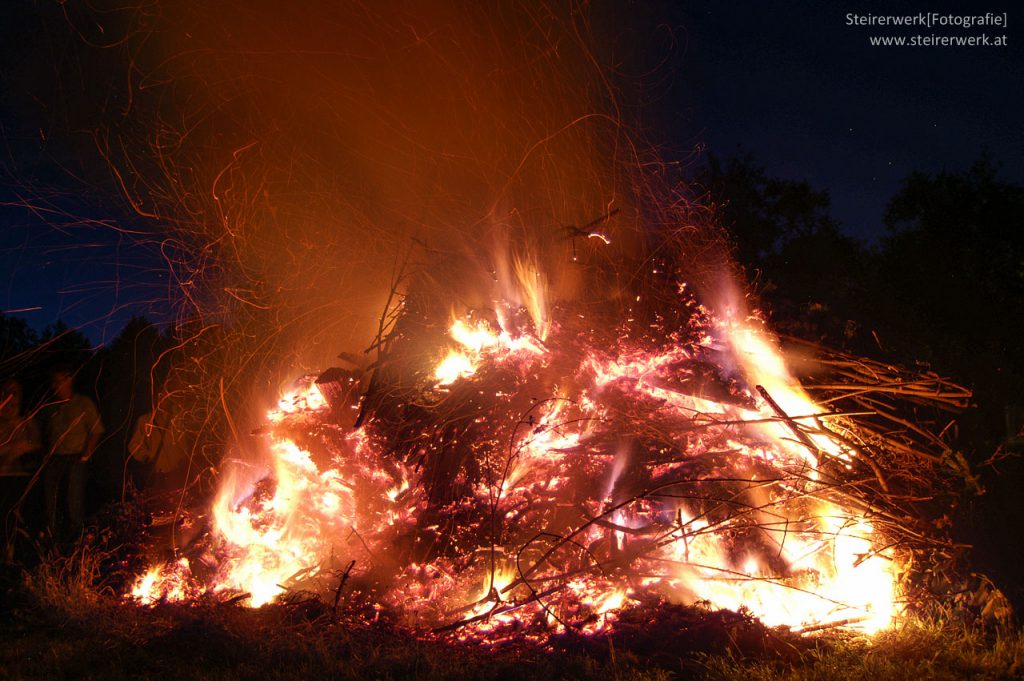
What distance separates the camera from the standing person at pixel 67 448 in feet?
22.5

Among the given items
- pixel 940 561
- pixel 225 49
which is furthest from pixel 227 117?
pixel 940 561

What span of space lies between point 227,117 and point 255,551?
4831 mm

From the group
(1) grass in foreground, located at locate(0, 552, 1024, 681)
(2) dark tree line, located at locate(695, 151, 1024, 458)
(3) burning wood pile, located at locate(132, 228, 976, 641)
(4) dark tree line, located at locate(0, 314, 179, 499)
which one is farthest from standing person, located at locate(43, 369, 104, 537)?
(2) dark tree line, located at locate(695, 151, 1024, 458)

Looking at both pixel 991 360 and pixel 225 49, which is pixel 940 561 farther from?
pixel 225 49

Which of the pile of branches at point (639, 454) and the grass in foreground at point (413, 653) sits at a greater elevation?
the pile of branches at point (639, 454)

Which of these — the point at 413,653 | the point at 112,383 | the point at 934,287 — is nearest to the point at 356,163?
the point at 112,383

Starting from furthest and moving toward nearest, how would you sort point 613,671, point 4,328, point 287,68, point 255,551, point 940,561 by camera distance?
point 4,328 → point 287,68 → point 255,551 → point 940,561 → point 613,671

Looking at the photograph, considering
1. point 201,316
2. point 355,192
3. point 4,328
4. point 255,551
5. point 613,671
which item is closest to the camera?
point 613,671

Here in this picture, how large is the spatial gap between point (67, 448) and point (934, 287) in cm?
1439

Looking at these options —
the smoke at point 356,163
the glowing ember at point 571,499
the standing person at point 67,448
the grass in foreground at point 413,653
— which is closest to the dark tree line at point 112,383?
the standing person at point 67,448

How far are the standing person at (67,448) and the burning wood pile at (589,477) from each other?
7.62 ft

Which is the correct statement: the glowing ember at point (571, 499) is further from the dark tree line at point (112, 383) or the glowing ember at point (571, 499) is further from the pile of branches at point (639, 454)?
the dark tree line at point (112, 383)

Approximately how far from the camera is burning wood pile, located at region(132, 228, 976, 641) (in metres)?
4.67

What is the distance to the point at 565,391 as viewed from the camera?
19.5ft
